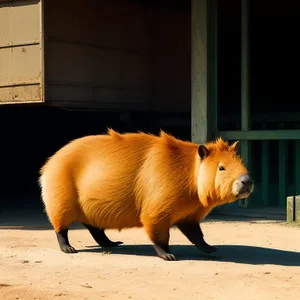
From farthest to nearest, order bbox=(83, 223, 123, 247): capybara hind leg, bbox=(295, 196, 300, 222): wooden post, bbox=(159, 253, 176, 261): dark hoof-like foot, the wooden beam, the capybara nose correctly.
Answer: the wooden beam < bbox=(295, 196, 300, 222): wooden post < bbox=(83, 223, 123, 247): capybara hind leg < bbox=(159, 253, 176, 261): dark hoof-like foot < the capybara nose

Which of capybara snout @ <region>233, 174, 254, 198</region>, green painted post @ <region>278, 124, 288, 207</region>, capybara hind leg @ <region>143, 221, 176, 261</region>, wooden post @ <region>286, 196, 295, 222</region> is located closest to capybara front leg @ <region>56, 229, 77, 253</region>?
capybara hind leg @ <region>143, 221, 176, 261</region>

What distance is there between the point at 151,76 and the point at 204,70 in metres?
1.90

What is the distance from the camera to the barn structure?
10.2 metres

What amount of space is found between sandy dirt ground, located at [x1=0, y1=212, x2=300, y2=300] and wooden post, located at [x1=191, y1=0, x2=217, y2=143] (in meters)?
2.03

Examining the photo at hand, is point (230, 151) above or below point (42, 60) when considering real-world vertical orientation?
below

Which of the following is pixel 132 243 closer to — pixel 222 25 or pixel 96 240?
pixel 96 240

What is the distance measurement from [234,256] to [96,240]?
1.43 metres

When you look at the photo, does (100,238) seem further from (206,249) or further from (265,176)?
(265,176)

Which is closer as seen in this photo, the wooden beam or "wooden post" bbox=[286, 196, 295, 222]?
"wooden post" bbox=[286, 196, 295, 222]

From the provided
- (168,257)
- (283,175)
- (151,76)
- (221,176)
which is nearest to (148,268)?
(168,257)

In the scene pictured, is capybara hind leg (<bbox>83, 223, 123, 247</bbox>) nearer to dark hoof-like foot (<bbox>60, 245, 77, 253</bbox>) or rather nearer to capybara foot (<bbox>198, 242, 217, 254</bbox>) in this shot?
dark hoof-like foot (<bbox>60, 245, 77, 253</bbox>)

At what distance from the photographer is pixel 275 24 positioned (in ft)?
45.7

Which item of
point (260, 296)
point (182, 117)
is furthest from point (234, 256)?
point (182, 117)

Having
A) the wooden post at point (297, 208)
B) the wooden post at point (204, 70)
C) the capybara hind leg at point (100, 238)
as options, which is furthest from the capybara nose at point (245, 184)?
the wooden post at point (204, 70)
